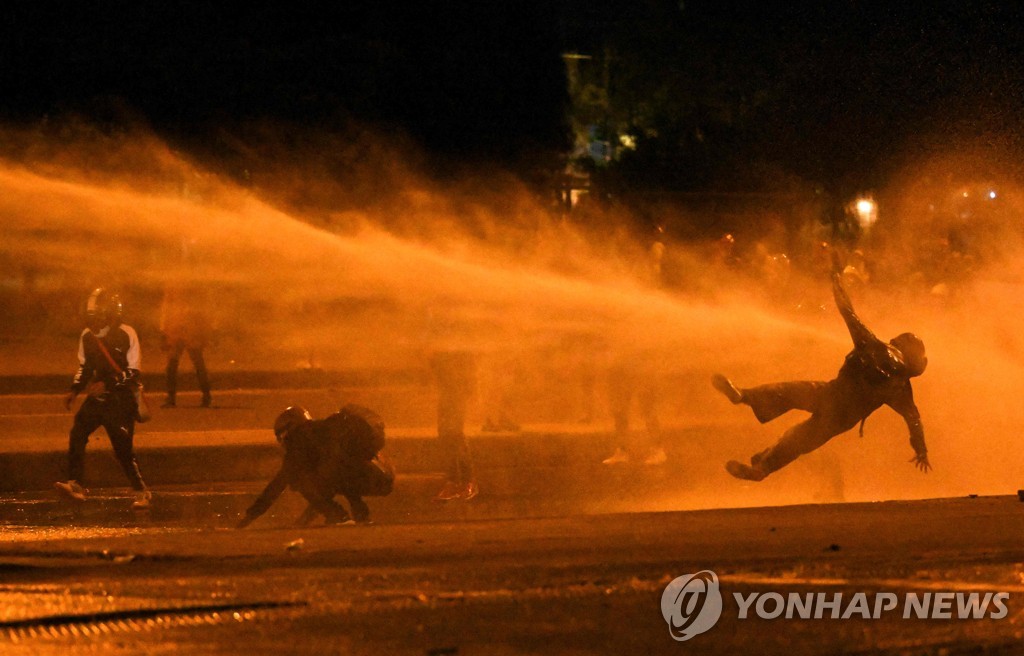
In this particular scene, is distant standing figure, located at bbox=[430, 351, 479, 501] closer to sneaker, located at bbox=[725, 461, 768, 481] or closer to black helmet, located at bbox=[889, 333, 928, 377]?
sneaker, located at bbox=[725, 461, 768, 481]

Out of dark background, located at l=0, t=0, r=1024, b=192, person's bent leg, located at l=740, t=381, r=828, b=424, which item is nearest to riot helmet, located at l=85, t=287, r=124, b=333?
person's bent leg, located at l=740, t=381, r=828, b=424

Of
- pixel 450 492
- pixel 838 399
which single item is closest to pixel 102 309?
pixel 450 492

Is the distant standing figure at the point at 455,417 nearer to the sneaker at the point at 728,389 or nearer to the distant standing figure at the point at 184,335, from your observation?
the sneaker at the point at 728,389

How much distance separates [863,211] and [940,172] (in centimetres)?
237

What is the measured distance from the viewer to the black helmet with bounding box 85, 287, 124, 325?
918 cm

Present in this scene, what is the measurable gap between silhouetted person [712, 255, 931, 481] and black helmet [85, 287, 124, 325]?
3954 millimetres

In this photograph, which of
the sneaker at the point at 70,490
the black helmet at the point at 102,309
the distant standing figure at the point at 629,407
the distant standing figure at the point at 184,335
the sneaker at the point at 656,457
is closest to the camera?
the black helmet at the point at 102,309

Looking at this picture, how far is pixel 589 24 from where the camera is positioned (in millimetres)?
50750

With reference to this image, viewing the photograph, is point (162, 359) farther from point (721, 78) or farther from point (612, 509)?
point (721, 78)

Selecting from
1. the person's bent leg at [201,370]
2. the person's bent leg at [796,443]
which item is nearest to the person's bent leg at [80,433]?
the person's bent leg at [796,443]

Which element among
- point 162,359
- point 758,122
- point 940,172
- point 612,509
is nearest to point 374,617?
point 612,509

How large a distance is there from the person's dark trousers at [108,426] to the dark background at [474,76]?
13.6m

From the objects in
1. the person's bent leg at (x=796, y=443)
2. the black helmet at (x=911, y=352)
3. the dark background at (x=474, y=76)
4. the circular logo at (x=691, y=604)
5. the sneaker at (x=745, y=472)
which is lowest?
the circular logo at (x=691, y=604)

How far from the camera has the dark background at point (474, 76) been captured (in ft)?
72.1
